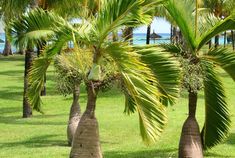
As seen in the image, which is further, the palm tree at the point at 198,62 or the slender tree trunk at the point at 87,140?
the palm tree at the point at 198,62

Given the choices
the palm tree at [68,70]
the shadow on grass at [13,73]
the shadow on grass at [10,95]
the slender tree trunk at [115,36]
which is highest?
the slender tree trunk at [115,36]

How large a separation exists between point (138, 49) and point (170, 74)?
720 millimetres

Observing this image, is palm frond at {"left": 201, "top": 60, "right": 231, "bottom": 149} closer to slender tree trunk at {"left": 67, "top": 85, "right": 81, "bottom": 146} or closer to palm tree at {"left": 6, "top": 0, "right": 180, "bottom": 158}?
palm tree at {"left": 6, "top": 0, "right": 180, "bottom": 158}

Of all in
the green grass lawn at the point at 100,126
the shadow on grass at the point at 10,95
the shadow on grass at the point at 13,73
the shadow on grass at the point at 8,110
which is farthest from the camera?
the shadow on grass at the point at 13,73

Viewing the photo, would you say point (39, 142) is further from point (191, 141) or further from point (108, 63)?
point (108, 63)

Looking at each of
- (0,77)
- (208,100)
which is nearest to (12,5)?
(208,100)

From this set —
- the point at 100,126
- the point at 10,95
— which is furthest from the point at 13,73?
the point at 100,126

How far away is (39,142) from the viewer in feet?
44.6

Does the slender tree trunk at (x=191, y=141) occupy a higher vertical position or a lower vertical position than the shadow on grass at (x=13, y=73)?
lower

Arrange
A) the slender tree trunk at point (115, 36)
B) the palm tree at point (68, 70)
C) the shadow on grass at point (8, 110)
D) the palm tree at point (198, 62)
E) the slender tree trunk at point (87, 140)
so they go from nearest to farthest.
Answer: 1. the slender tree trunk at point (87, 140)
2. the slender tree trunk at point (115, 36)
3. the palm tree at point (68, 70)
4. the palm tree at point (198, 62)
5. the shadow on grass at point (8, 110)

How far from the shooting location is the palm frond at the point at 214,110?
9.25 meters

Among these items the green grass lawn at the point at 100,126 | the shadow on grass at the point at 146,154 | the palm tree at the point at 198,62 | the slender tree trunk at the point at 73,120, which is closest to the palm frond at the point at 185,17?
the palm tree at the point at 198,62

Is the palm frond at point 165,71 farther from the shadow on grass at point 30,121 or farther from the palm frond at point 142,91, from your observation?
the shadow on grass at point 30,121

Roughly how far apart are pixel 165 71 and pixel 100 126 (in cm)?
833
